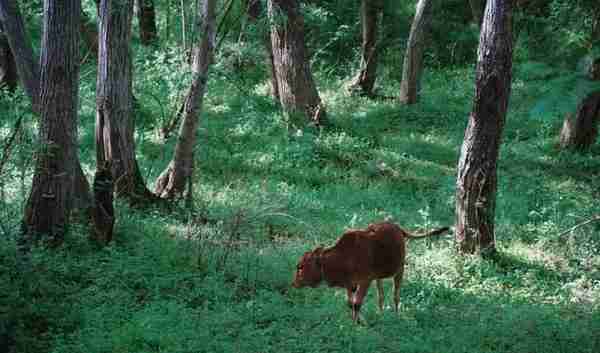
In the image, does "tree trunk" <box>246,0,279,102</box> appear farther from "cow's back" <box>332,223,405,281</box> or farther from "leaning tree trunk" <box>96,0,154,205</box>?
"cow's back" <box>332,223,405,281</box>

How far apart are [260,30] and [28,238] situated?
9.64 m

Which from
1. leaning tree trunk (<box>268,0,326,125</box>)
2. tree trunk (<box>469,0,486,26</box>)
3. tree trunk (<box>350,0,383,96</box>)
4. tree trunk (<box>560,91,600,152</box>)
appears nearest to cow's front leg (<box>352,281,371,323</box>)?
leaning tree trunk (<box>268,0,326,125</box>)

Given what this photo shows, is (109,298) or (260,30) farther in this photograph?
(260,30)

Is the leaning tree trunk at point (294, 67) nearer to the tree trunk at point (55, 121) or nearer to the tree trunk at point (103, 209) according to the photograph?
the tree trunk at point (103, 209)

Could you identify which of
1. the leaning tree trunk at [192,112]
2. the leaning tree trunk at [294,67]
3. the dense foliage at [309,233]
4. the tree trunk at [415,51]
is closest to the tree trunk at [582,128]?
the dense foliage at [309,233]

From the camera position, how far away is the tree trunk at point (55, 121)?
8.62 metres

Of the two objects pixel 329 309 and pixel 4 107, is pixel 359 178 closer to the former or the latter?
pixel 329 309

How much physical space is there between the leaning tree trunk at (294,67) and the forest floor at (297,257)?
611 mm

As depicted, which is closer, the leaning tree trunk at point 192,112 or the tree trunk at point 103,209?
the tree trunk at point 103,209

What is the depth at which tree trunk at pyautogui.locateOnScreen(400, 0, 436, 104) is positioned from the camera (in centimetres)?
1856

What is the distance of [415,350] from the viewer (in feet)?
21.9

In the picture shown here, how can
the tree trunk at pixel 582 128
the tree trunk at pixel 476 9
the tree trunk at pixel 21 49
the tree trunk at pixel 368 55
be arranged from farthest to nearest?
the tree trunk at pixel 368 55 < the tree trunk at pixel 476 9 < the tree trunk at pixel 582 128 < the tree trunk at pixel 21 49

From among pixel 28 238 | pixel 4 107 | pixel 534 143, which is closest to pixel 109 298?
pixel 28 238

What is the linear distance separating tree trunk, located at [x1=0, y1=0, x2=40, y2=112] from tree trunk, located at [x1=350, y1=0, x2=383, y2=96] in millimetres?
11514
